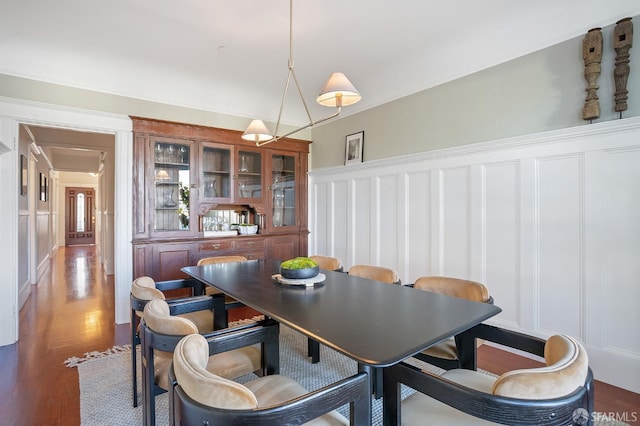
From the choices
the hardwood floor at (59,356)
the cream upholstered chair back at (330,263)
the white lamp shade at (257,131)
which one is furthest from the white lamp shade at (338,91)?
the hardwood floor at (59,356)

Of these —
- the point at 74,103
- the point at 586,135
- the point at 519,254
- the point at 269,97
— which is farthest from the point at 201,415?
the point at 269,97

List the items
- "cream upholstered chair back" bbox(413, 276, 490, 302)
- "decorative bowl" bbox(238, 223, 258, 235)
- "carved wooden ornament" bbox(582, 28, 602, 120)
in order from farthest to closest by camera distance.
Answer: "decorative bowl" bbox(238, 223, 258, 235)
"carved wooden ornament" bbox(582, 28, 602, 120)
"cream upholstered chair back" bbox(413, 276, 490, 302)

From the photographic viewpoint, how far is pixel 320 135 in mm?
4992

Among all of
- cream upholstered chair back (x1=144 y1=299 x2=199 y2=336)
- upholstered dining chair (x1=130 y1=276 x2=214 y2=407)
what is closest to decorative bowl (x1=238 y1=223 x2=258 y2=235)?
upholstered dining chair (x1=130 y1=276 x2=214 y2=407)

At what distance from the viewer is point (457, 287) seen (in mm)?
2057

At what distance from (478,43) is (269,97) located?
2.69m

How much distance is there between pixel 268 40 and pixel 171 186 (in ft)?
6.88

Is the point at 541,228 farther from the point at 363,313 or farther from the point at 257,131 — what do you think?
the point at 257,131

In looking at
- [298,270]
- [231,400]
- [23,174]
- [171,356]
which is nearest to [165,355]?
[171,356]

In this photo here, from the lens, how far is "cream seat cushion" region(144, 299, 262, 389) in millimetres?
1461

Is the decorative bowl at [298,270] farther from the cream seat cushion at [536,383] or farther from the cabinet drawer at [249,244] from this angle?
the cabinet drawer at [249,244]

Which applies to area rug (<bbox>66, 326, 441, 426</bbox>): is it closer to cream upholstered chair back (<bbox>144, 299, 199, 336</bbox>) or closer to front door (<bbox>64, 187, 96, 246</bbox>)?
cream upholstered chair back (<bbox>144, 299, 199, 336</bbox>)

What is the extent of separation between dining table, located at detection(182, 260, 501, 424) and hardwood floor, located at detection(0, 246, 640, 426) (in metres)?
1.20

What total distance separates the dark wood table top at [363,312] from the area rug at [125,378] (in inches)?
31.0
